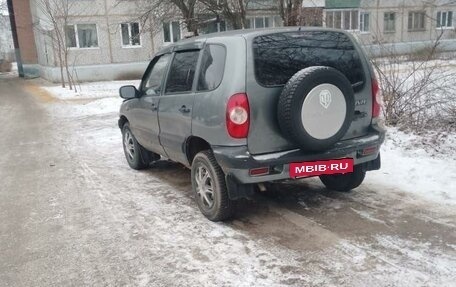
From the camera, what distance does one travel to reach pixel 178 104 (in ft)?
15.8

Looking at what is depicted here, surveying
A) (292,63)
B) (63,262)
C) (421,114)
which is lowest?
(63,262)

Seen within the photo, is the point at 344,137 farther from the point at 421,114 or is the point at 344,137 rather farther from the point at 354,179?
the point at 421,114

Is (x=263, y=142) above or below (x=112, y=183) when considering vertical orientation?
above

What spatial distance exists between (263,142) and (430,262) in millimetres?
1631

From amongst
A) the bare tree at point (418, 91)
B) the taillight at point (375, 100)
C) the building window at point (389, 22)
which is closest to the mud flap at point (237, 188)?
the taillight at point (375, 100)

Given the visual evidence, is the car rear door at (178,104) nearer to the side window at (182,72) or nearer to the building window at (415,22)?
the side window at (182,72)

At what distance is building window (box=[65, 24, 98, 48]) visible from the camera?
24875mm

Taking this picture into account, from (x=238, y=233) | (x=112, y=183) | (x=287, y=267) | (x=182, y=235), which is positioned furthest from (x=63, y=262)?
(x=112, y=183)

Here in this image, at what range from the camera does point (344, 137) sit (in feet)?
14.4

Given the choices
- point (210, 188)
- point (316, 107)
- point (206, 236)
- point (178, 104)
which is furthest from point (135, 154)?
point (316, 107)

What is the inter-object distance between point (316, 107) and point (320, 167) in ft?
1.90

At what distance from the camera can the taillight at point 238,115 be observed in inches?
155

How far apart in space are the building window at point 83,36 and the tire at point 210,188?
73.8ft

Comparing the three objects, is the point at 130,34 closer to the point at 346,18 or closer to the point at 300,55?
the point at 346,18
